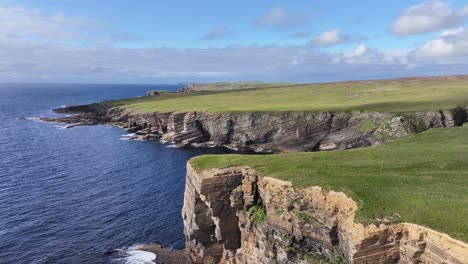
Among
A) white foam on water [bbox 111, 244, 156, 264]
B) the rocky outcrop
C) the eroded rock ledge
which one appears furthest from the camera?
the rocky outcrop

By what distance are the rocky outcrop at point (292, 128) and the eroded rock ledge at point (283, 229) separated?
46658mm

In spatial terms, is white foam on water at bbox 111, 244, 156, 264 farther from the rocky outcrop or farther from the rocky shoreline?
the rocky outcrop

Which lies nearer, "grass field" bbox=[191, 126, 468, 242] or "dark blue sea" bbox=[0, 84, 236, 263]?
"grass field" bbox=[191, 126, 468, 242]

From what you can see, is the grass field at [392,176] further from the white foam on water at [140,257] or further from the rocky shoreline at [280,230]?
the white foam on water at [140,257]

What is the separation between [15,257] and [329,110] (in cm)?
6561

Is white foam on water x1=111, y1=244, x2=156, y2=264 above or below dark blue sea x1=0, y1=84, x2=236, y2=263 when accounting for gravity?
below

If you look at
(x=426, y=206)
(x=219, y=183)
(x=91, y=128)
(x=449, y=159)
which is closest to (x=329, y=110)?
(x=449, y=159)

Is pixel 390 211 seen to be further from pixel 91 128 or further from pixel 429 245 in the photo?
pixel 91 128

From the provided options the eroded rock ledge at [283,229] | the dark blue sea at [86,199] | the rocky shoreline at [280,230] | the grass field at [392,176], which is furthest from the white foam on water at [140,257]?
the grass field at [392,176]

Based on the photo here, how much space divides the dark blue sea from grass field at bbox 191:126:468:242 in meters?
16.5

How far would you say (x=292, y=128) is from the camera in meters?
80.9

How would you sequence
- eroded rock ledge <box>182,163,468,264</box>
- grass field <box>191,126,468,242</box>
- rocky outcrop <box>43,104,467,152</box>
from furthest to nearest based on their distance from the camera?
rocky outcrop <box>43,104,467,152</box>
grass field <box>191,126,468,242</box>
eroded rock ledge <box>182,163,468,264</box>

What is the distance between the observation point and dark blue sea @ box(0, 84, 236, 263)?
1566 inches

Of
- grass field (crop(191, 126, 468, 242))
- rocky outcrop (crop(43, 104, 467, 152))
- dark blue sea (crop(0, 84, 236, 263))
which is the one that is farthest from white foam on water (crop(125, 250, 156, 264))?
rocky outcrop (crop(43, 104, 467, 152))
